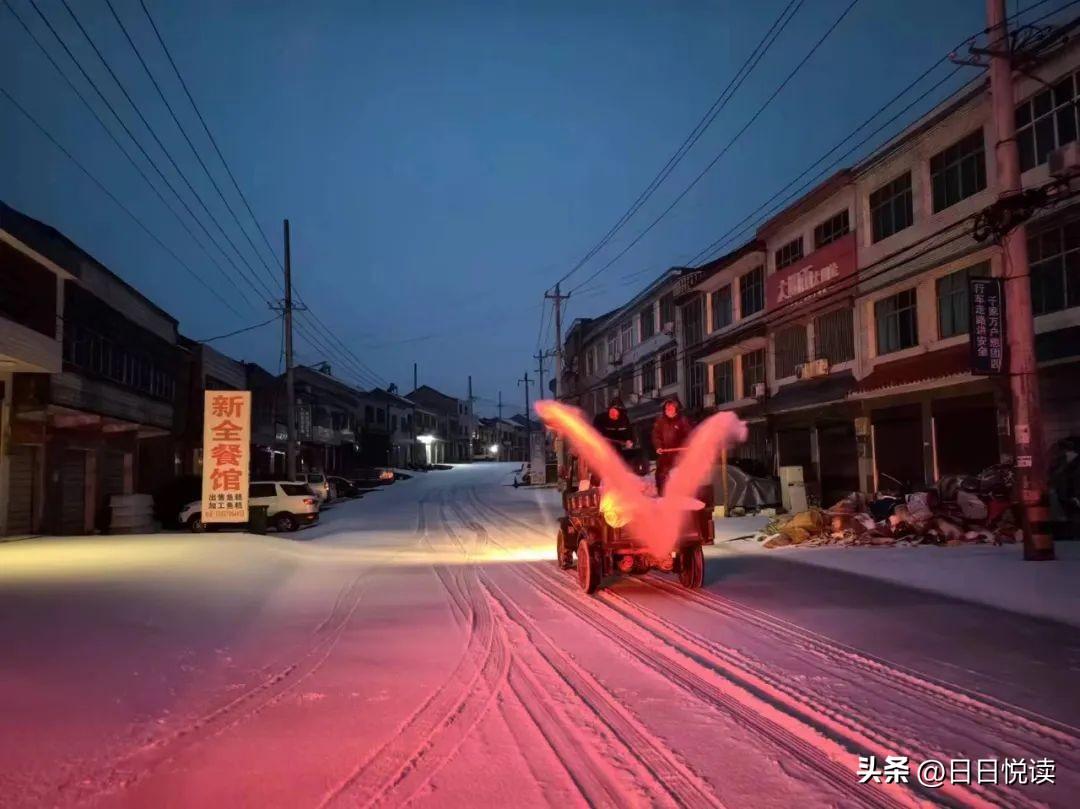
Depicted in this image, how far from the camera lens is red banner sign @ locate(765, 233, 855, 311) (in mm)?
26250

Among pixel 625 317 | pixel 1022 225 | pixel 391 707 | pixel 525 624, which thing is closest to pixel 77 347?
pixel 525 624

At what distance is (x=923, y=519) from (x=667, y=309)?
26.9 metres

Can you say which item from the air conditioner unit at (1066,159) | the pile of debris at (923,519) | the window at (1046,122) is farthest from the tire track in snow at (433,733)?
the window at (1046,122)

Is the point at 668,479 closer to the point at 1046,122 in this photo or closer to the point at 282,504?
the point at 1046,122

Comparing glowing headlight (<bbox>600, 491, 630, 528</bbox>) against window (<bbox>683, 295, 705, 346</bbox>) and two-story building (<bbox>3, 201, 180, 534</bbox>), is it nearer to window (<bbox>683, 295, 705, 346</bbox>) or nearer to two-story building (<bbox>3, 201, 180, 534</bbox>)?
two-story building (<bbox>3, 201, 180, 534</bbox>)

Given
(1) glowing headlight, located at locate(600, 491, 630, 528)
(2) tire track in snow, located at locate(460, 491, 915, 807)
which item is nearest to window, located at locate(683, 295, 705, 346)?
(1) glowing headlight, located at locate(600, 491, 630, 528)

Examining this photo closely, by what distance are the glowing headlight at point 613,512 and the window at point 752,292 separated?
22.6m

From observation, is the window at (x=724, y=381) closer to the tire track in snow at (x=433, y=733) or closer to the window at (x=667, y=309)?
the window at (x=667, y=309)

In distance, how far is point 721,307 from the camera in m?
36.9

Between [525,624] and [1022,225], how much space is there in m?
10.6

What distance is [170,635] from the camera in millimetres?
8758

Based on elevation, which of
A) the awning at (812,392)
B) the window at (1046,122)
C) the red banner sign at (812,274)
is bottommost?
the awning at (812,392)

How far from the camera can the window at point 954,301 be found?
20984 millimetres

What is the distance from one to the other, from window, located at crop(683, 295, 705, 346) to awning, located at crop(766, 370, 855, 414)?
814 cm
